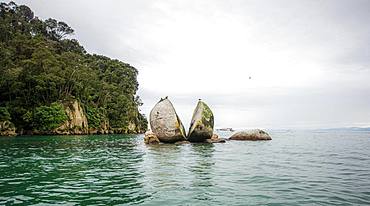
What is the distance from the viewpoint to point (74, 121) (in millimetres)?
63250

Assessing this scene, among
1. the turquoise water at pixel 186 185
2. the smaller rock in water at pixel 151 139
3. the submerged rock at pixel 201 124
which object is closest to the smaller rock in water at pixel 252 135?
the submerged rock at pixel 201 124

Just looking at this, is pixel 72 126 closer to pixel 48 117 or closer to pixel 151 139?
pixel 48 117

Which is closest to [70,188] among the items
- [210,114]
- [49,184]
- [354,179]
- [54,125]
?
[49,184]

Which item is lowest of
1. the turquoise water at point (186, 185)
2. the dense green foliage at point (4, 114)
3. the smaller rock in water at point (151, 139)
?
the turquoise water at point (186, 185)

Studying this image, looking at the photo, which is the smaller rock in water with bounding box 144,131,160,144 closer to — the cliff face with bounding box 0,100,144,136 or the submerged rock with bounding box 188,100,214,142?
the submerged rock with bounding box 188,100,214,142

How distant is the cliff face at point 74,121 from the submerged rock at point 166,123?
34.3 meters

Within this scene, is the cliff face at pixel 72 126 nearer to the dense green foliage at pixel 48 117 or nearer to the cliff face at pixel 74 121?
the cliff face at pixel 74 121

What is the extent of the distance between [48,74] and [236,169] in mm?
52952

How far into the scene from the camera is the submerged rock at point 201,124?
3175 centimetres

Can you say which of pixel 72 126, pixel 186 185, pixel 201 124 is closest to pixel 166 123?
pixel 201 124

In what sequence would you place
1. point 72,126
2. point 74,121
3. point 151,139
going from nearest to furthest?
point 151,139 < point 72,126 < point 74,121

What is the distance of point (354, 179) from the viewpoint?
35.2 ft

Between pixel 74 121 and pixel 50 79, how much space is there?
10456 millimetres

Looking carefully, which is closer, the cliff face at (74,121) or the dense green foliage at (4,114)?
the dense green foliage at (4,114)
